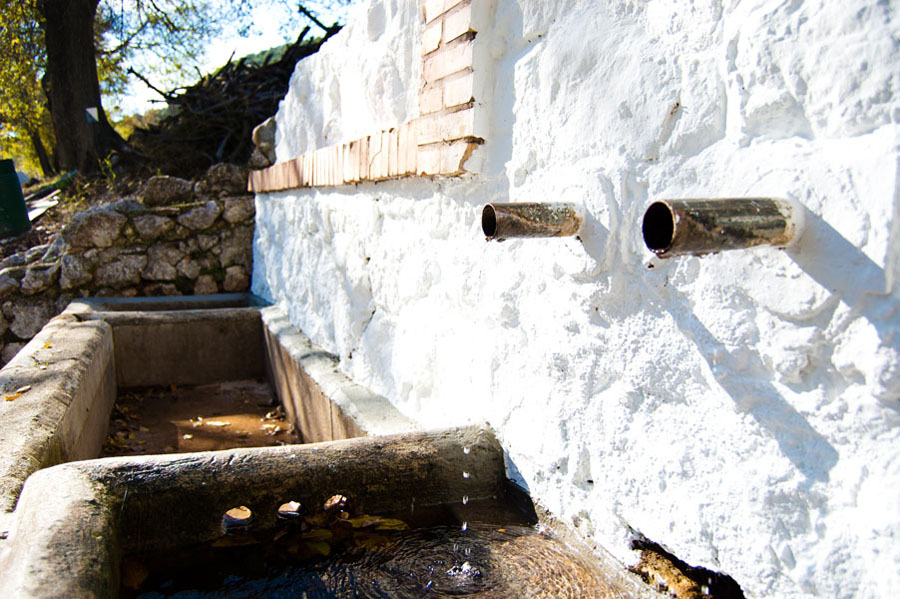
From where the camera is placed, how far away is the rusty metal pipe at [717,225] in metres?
0.93

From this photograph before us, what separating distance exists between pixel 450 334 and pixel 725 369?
1159 mm

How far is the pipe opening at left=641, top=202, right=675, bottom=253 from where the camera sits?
3.17ft

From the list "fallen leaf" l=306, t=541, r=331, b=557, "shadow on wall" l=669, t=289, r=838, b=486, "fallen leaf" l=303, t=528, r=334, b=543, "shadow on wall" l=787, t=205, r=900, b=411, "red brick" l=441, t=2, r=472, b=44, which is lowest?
"fallen leaf" l=306, t=541, r=331, b=557

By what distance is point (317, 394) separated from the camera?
318cm

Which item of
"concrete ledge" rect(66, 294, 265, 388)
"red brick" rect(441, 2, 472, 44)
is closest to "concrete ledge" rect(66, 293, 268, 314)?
"concrete ledge" rect(66, 294, 265, 388)

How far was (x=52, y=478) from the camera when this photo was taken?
1564mm

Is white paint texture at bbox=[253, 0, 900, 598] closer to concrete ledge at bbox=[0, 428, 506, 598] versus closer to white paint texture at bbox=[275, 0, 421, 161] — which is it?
concrete ledge at bbox=[0, 428, 506, 598]

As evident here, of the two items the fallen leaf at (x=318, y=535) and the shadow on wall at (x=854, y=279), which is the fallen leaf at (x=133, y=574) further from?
the shadow on wall at (x=854, y=279)

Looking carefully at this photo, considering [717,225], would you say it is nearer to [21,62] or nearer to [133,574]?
[133,574]

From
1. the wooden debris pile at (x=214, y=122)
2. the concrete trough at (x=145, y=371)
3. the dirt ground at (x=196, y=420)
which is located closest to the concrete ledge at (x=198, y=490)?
the concrete trough at (x=145, y=371)

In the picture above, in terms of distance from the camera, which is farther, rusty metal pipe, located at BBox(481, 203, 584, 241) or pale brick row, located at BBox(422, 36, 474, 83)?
pale brick row, located at BBox(422, 36, 474, 83)

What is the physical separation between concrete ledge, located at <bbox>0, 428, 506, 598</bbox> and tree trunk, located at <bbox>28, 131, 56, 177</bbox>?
55.0ft

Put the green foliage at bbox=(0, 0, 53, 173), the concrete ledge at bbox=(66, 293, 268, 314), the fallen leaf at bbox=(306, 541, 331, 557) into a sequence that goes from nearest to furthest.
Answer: the fallen leaf at bbox=(306, 541, 331, 557)
the concrete ledge at bbox=(66, 293, 268, 314)
the green foliage at bbox=(0, 0, 53, 173)

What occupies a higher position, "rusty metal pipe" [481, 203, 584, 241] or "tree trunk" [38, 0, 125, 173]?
"tree trunk" [38, 0, 125, 173]
